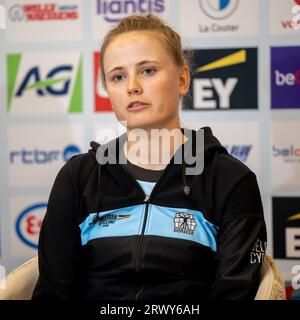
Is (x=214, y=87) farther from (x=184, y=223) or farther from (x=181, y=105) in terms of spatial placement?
(x=184, y=223)

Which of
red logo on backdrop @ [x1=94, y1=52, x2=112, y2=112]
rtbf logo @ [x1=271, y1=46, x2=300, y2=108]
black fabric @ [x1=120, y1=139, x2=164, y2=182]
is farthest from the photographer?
red logo on backdrop @ [x1=94, y1=52, x2=112, y2=112]

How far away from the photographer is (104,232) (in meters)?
1.09

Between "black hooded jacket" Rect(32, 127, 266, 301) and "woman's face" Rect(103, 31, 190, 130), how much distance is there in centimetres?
12

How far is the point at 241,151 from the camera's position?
1.88 metres

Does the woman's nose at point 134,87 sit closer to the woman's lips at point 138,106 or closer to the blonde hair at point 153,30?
the woman's lips at point 138,106

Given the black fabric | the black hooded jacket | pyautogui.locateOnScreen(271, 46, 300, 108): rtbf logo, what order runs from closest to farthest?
the black hooded jacket → the black fabric → pyautogui.locateOnScreen(271, 46, 300, 108): rtbf logo

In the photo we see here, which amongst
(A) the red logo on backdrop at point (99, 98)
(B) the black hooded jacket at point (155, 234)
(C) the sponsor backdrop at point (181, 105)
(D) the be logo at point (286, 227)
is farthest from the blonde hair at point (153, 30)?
(D) the be logo at point (286, 227)

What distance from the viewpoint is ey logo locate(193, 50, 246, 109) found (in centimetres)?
→ 187

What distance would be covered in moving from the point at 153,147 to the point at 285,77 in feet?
3.03

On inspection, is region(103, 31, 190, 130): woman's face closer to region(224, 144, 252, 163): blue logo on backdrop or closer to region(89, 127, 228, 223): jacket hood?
region(89, 127, 228, 223): jacket hood

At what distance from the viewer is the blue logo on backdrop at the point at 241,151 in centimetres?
188

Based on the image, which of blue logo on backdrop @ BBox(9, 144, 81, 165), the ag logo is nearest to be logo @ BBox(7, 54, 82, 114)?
blue logo on backdrop @ BBox(9, 144, 81, 165)

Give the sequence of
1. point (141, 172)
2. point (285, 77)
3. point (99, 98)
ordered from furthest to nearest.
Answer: point (99, 98) → point (285, 77) → point (141, 172)

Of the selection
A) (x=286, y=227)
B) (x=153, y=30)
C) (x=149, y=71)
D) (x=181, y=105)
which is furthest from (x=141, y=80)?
(x=286, y=227)
